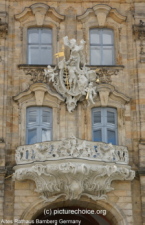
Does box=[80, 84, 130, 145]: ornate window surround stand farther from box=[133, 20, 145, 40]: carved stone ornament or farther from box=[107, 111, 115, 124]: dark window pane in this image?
box=[133, 20, 145, 40]: carved stone ornament

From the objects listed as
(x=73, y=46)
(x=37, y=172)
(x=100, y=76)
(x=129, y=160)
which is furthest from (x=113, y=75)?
(x=37, y=172)

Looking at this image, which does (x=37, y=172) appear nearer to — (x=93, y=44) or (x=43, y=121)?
(x=43, y=121)

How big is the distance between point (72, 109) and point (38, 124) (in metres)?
1.25

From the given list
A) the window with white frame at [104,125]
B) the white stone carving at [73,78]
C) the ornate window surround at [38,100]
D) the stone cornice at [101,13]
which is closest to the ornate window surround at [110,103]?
the window with white frame at [104,125]

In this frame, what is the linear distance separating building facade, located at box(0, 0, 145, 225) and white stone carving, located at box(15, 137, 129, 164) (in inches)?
1.2

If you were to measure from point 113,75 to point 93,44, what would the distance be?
1.48 metres

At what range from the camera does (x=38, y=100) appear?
1983 cm

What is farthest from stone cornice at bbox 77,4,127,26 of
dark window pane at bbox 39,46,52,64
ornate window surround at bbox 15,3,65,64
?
dark window pane at bbox 39,46,52,64

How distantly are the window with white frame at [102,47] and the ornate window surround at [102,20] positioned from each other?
0.55 ft

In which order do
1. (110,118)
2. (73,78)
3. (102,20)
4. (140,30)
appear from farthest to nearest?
1. (102,20)
2. (140,30)
3. (110,118)
4. (73,78)

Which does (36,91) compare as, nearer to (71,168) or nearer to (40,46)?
(40,46)

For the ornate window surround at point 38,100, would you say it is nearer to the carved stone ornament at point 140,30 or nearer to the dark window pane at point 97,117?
the dark window pane at point 97,117

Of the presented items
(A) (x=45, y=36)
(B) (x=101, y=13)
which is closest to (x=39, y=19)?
(A) (x=45, y=36)

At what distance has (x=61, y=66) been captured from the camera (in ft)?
65.5
